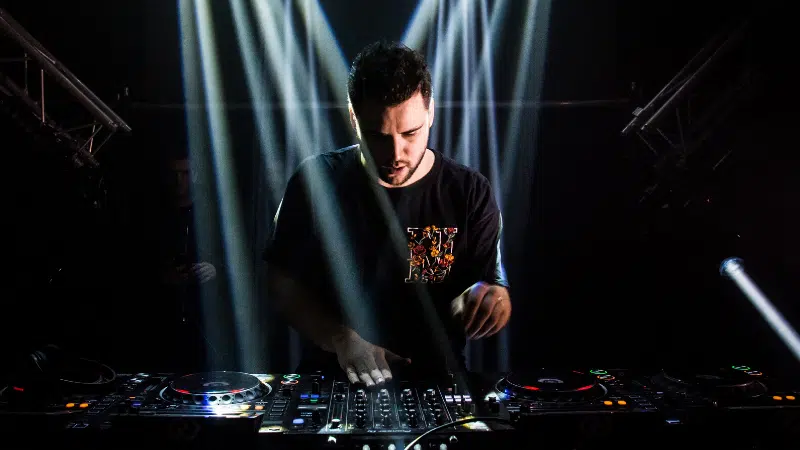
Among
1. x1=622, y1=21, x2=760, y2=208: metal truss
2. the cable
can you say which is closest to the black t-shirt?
the cable

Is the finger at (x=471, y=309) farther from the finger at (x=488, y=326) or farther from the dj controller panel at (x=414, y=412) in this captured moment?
the dj controller panel at (x=414, y=412)

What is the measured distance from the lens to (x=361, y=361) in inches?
92.2

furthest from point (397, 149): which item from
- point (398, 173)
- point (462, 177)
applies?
point (462, 177)

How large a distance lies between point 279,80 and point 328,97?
0.43 meters

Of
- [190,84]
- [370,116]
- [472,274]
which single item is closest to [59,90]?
[190,84]

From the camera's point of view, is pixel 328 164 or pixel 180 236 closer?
pixel 328 164

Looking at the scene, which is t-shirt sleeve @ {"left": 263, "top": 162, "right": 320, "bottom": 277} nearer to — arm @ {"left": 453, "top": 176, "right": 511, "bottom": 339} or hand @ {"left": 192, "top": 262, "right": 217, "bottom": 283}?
arm @ {"left": 453, "top": 176, "right": 511, "bottom": 339}

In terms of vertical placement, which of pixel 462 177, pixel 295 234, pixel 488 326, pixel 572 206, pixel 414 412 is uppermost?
pixel 462 177

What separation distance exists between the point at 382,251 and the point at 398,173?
41cm

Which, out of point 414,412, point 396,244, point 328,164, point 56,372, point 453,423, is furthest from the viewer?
point 328,164

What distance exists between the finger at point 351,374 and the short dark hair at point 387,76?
1092 mm

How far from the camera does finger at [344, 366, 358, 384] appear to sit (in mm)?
2228

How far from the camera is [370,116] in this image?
8.89 feet

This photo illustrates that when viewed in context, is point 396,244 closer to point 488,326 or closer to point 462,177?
point 462,177
